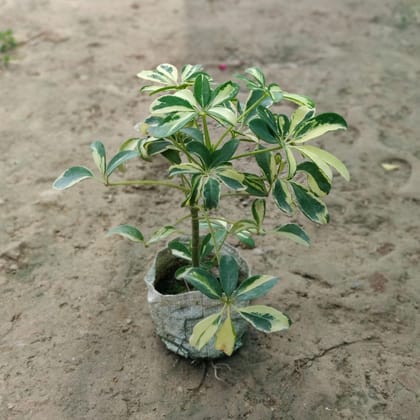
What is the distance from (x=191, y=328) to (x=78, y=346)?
1.22 ft

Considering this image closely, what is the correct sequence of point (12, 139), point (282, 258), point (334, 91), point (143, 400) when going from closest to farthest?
1. point (143, 400)
2. point (282, 258)
3. point (12, 139)
4. point (334, 91)

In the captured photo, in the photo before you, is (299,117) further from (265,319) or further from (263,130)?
(265,319)

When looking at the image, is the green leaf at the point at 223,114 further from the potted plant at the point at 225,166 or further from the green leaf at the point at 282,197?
the green leaf at the point at 282,197

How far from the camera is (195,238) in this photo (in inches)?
63.6

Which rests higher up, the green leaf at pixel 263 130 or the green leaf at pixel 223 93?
the green leaf at pixel 223 93

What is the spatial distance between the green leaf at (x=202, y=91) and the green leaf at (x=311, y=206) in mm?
309

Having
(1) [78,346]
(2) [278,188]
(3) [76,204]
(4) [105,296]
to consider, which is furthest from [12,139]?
(2) [278,188]

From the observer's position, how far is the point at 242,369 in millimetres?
1708

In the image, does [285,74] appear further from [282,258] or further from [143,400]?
[143,400]

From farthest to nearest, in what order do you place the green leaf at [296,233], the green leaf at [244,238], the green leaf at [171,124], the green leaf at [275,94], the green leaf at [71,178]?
the green leaf at [244,238] → the green leaf at [296,233] → the green leaf at [71,178] → the green leaf at [275,94] → the green leaf at [171,124]

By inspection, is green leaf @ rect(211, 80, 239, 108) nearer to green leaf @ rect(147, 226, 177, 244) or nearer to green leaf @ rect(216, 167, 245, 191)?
green leaf @ rect(216, 167, 245, 191)

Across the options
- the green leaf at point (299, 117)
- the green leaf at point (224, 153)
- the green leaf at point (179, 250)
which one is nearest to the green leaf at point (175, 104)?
the green leaf at point (224, 153)

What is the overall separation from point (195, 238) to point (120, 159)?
11.6 inches

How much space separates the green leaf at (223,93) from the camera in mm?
1354
